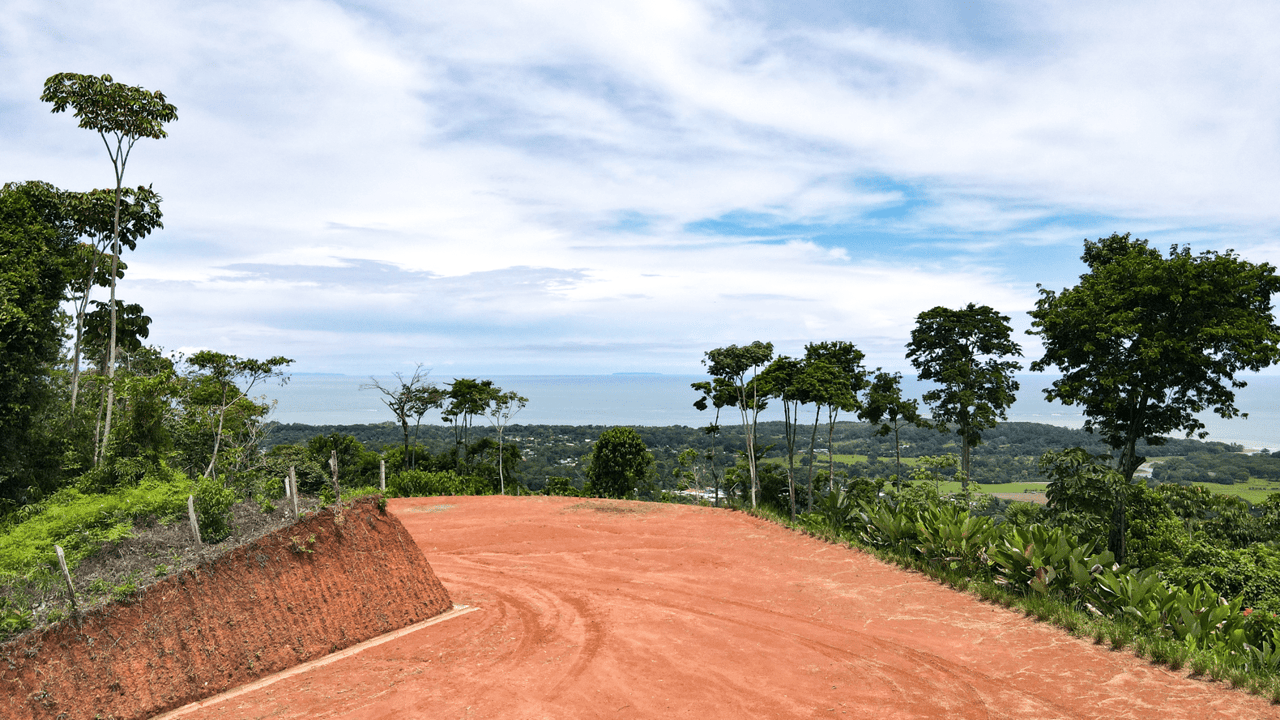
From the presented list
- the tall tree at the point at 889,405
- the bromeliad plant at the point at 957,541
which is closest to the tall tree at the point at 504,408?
the tall tree at the point at 889,405

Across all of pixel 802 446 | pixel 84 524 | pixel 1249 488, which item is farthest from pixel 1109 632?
pixel 802 446

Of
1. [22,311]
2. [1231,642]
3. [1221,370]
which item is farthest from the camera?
[1221,370]

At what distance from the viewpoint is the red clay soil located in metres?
6.04

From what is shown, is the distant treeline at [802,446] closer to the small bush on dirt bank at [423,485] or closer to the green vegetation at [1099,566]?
the small bush on dirt bank at [423,485]

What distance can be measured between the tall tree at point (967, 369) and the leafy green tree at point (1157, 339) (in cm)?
620

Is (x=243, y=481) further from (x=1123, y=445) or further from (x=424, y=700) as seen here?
(x=1123, y=445)

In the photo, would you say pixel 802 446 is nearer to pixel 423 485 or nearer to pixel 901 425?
pixel 901 425

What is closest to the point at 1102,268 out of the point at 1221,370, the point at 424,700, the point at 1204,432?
the point at 1221,370

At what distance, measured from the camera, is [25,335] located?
40.5 feet

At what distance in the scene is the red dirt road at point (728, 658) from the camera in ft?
21.4

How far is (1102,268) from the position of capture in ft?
64.8

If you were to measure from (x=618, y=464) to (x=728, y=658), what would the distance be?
2512cm

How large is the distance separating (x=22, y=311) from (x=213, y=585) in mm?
9188

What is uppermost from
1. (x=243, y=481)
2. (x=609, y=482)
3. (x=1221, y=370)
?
(x=1221, y=370)
